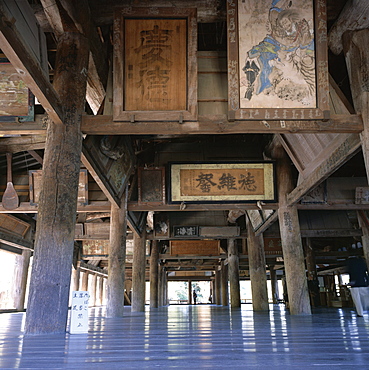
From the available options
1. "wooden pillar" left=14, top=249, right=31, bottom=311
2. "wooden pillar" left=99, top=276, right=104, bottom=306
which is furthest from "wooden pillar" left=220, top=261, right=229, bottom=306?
"wooden pillar" left=14, top=249, right=31, bottom=311

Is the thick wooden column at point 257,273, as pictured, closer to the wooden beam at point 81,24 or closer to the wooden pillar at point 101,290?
the wooden beam at point 81,24

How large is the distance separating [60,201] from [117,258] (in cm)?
413

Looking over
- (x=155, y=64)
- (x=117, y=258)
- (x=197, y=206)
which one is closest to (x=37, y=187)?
(x=117, y=258)

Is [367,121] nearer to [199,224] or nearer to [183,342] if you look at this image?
[183,342]

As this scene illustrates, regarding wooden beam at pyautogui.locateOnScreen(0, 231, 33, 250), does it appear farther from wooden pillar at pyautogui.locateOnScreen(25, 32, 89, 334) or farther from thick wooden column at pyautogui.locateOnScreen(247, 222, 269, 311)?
thick wooden column at pyautogui.locateOnScreen(247, 222, 269, 311)

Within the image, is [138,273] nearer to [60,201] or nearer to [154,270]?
[154,270]

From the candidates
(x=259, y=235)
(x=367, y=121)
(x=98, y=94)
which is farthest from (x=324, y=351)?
(x=259, y=235)

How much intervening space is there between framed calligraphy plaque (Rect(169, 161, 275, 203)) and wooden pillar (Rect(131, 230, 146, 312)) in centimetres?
384

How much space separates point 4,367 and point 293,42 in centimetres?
479

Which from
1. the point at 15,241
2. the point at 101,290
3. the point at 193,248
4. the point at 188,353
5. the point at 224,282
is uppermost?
the point at 193,248

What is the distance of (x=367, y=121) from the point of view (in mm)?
4766

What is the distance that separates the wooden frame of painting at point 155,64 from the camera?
483 cm

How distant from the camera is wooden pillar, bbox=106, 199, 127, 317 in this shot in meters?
8.02

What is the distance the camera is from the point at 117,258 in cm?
817
